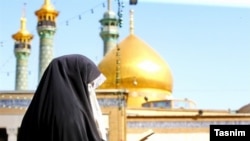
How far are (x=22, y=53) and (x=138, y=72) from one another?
712 centimetres

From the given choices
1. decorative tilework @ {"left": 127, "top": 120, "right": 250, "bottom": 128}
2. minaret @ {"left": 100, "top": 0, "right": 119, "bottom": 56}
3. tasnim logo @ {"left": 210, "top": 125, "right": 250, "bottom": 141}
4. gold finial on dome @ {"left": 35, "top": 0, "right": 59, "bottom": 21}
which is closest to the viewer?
tasnim logo @ {"left": 210, "top": 125, "right": 250, "bottom": 141}

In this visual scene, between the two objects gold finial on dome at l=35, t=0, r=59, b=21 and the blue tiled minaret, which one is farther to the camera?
the blue tiled minaret

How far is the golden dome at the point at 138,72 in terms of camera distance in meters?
17.5

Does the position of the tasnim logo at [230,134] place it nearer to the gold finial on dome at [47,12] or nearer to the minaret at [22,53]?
the gold finial on dome at [47,12]

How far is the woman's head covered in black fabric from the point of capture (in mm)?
1839

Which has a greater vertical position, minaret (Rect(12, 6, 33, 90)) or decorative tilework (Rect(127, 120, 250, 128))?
minaret (Rect(12, 6, 33, 90))

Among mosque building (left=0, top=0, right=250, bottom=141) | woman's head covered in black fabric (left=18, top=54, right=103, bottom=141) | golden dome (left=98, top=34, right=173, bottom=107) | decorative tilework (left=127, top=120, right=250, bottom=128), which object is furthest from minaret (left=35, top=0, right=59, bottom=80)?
woman's head covered in black fabric (left=18, top=54, right=103, bottom=141)

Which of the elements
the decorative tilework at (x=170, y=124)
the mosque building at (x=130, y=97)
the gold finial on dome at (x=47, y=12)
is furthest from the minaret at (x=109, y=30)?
the decorative tilework at (x=170, y=124)

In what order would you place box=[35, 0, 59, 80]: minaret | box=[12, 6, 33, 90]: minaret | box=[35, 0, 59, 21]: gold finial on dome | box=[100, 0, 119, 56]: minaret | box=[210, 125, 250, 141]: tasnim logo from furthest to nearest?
box=[12, 6, 33, 90]: minaret < box=[100, 0, 119, 56]: minaret < box=[35, 0, 59, 21]: gold finial on dome < box=[35, 0, 59, 80]: minaret < box=[210, 125, 250, 141]: tasnim logo

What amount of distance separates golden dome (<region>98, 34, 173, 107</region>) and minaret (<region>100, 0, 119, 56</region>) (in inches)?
116

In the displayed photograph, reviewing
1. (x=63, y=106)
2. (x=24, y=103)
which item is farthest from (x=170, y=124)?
(x=63, y=106)

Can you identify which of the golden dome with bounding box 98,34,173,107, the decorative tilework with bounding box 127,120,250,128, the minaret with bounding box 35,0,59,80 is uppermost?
the minaret with bounding box 35,0,59,80

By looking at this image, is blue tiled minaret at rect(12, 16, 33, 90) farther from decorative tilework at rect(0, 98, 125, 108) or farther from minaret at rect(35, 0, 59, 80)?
decorative tilework at rect(0, 98, 125, 108)

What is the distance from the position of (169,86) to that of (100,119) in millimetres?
16689
